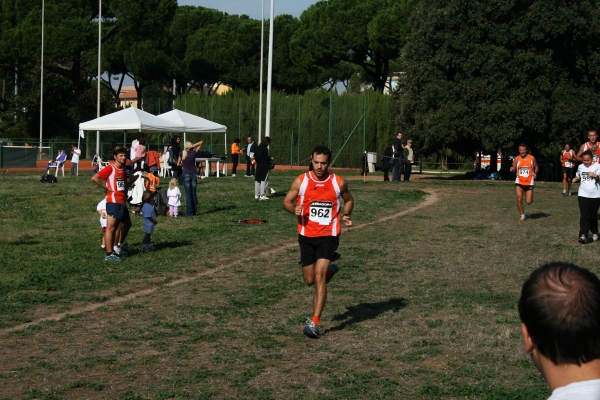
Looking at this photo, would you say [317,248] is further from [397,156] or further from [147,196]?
[397,156]

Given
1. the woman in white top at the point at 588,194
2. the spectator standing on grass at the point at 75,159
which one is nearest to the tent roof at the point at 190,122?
the spectator standing on grass at the point at 75,159

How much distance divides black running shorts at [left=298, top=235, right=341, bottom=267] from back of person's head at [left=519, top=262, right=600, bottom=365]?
21.2ft

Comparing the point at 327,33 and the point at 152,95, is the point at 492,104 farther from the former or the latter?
the point at 152,95

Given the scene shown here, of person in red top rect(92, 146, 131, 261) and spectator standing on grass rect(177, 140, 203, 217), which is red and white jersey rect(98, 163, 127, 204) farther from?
spectator standing on grass rect(177, 140, 203, 217)

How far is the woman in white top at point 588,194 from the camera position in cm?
1516

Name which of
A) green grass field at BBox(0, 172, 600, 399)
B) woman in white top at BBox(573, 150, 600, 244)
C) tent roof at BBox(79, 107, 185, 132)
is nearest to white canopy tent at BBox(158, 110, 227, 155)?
tent roof at BBox(79, 107, 185, 132)

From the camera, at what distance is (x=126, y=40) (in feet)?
200

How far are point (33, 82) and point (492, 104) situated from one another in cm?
4244

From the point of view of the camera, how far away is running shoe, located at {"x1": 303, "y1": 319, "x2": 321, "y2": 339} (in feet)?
27.5

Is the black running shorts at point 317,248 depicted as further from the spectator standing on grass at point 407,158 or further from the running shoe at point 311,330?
the spectator standing on grass at point 407,158

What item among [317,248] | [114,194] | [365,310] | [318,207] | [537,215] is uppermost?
[318,207]

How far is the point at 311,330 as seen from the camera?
837 cm

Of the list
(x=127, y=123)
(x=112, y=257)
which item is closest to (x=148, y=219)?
(x=112, y=257)

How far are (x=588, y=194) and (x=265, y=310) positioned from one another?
26.4 feet
